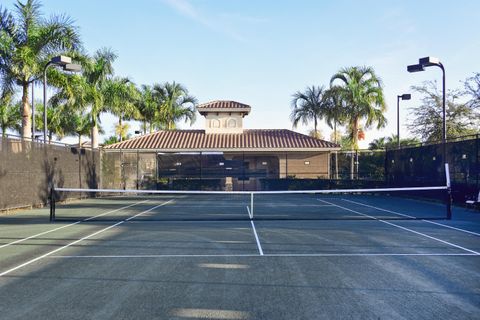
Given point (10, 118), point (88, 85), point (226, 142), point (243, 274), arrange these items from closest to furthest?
point (243, 274)
point (88, 85)
point (226, 142)
point (10, 118)

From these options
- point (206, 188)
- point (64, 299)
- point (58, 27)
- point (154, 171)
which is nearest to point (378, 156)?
point (206, 188)

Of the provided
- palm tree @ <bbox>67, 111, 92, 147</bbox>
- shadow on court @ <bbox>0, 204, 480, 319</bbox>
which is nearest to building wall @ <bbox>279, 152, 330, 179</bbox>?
shadow on court @ <bbox>0, 204, 480, 319</bbox>

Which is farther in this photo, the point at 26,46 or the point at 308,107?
the point at 308,107

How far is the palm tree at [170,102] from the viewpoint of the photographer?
46125mm

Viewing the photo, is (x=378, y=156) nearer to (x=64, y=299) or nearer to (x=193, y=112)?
(x=193, y=112)

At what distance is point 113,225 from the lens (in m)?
13.7

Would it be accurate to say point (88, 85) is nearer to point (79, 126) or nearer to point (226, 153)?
point (226, 153)

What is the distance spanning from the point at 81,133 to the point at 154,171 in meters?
23.1

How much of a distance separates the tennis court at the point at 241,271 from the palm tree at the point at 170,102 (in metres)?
33.4

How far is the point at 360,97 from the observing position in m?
34.8

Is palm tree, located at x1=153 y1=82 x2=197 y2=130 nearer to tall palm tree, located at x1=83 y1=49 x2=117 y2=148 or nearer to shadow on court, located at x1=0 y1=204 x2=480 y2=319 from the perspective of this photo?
tall palm tree, located at x1=83 y1=49 x2=117 y2=148

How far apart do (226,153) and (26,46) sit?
17.4m

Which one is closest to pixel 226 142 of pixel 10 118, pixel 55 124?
pixel 55 124

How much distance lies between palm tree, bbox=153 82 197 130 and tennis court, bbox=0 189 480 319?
3342cm
